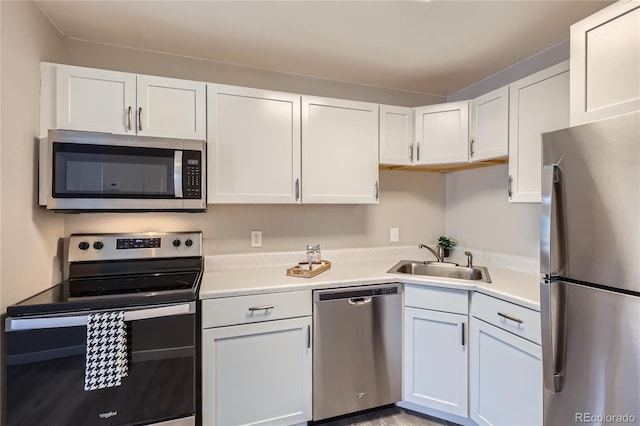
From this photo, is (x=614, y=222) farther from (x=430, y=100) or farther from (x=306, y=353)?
(x=430, y=100)

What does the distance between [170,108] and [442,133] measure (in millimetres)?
1850

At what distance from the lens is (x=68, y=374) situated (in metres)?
1.34

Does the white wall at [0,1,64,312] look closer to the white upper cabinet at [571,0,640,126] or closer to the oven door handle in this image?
the oven door handle

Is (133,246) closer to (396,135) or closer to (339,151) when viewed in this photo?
(339,151)

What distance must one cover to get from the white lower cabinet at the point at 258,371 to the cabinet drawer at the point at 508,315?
98cm

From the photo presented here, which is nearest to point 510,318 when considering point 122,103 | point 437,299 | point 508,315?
point 508,315

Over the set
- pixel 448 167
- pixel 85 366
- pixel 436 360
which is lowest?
pixel 436 360

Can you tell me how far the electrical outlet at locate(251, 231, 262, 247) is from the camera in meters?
2.32

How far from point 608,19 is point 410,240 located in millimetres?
1872

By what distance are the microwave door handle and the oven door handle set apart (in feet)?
2.09

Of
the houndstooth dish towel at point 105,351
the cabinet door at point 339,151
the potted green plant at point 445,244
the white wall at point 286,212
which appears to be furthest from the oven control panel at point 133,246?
the potted green plant at point 445,244

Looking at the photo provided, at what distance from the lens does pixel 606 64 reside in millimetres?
1255

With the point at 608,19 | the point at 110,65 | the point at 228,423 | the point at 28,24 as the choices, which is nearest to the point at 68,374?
the point at 228,423

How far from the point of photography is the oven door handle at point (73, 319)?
4.17 feet
